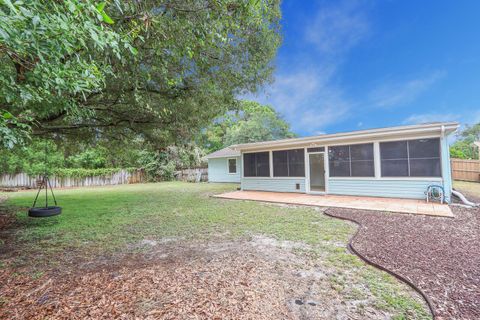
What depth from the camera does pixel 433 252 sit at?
10.6 feet

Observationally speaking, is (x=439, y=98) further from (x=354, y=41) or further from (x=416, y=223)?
(x=416, y=223)

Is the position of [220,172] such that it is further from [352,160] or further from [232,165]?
[352,160]

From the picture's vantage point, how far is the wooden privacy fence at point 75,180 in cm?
1461

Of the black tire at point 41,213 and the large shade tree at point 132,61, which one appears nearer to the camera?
the large shade tree at point 132,61

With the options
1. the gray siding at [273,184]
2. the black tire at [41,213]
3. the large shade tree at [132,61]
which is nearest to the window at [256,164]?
the gray siding at [273,184]

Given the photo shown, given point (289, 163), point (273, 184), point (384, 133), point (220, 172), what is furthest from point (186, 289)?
point (220, 172)

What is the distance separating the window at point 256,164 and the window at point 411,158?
460 centimetres

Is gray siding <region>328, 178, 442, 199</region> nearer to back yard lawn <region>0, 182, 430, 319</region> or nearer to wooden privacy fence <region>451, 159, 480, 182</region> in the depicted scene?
back yard lawn <region>0, 182, 430, 319</region>

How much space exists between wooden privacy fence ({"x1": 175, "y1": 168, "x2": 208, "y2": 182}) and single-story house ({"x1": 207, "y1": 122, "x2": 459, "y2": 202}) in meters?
8.06

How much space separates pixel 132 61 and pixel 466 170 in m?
17.0

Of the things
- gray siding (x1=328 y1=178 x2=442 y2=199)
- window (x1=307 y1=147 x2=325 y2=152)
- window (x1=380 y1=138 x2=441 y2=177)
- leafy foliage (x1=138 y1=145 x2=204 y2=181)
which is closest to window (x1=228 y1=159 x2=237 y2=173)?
leafy foliage (x1=138 y1=145 x2=204 y2=181)

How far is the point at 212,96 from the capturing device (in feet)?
16.3

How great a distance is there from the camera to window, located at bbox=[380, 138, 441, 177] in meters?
6.59

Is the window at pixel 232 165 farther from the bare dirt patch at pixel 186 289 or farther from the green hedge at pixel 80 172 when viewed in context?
the bare dirt patch at pixel 186 289
